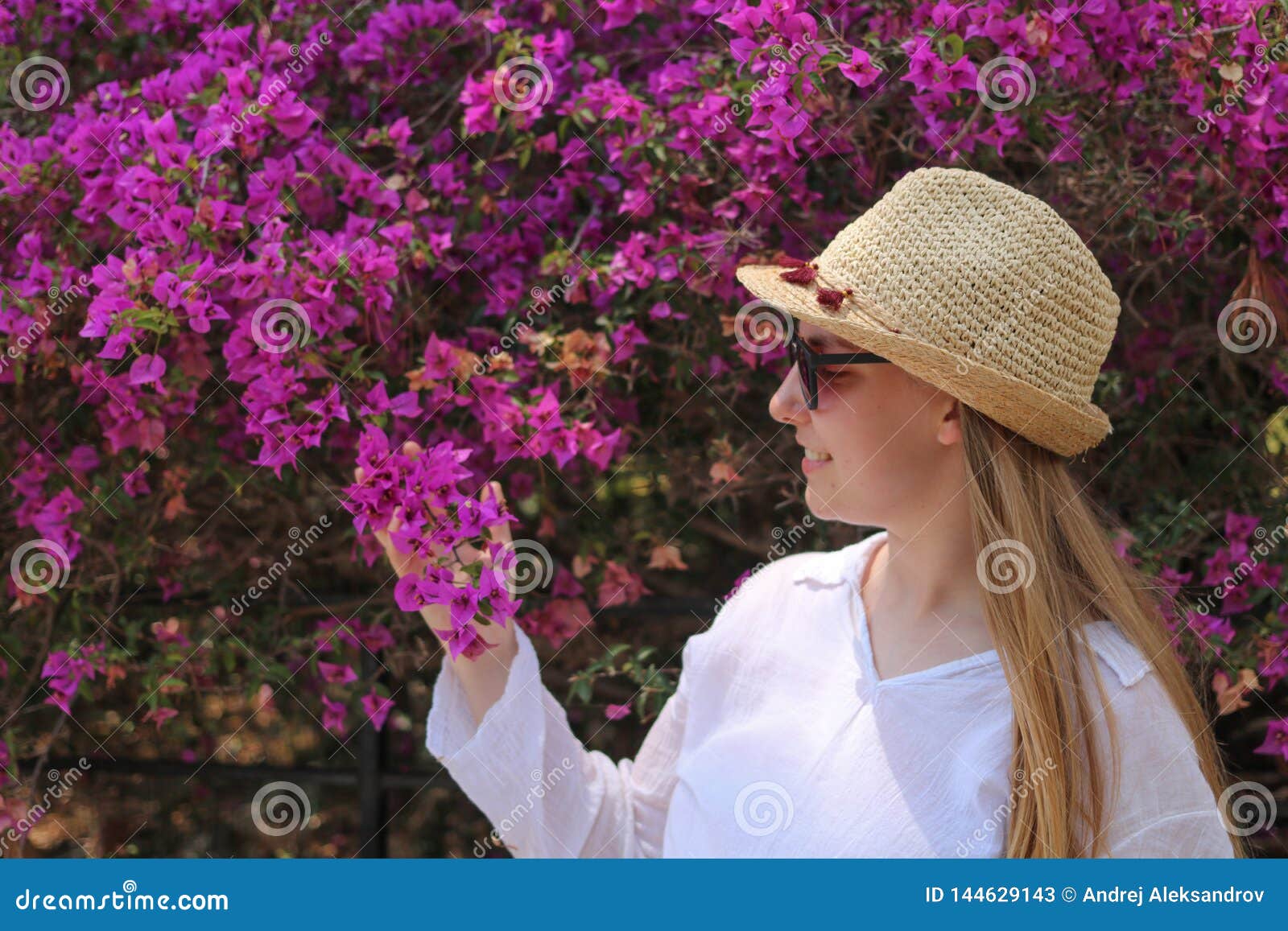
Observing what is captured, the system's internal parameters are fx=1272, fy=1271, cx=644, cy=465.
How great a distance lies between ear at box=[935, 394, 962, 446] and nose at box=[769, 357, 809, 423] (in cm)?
17

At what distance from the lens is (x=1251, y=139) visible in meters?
2.03

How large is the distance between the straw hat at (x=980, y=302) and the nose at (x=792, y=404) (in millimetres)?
105

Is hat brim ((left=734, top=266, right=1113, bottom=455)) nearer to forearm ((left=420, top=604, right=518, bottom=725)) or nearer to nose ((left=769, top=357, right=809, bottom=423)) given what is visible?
nose ((left=769, top=357, right=809, bottom=423))

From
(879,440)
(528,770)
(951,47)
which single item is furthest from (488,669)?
(951,47)

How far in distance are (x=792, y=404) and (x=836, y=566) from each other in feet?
1.01

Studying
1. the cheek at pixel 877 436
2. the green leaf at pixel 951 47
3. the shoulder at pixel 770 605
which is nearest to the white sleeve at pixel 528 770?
the shoulder at pixel 770 605

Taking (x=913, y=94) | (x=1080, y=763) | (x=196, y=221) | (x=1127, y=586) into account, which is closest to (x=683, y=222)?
(x=913, y=94)

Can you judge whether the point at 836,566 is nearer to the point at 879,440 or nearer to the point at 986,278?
the point at 879,440

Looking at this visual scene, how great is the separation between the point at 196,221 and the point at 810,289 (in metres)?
1.02

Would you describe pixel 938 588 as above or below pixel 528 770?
above

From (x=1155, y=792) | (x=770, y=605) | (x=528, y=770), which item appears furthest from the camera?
(x=770, y=605)

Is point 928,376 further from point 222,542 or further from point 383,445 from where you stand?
point 222,542

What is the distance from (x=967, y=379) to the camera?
5.05 ft

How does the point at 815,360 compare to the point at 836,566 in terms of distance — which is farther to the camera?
the point at 836,566
